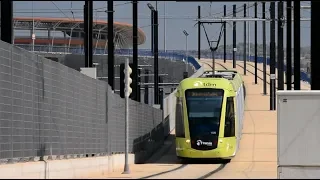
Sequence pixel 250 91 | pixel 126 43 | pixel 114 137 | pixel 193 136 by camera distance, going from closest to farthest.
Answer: pixel 114 137, pixel 193 136, pixel 250 91, pixel 126 43

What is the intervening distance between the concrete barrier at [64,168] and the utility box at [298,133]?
Answer: 562 centimetres

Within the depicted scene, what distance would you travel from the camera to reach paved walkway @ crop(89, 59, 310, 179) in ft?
97.2

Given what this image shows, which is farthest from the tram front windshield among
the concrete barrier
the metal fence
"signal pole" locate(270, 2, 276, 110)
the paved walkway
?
"signal pole" locate(270, 2, 276, 110)

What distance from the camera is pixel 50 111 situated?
22391 millimetres

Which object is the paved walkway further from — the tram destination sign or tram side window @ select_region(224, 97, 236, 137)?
the tram destination sign

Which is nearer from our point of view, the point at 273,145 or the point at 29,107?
the point at 29,107

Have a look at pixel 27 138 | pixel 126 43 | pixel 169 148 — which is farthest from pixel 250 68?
pixel 27 138

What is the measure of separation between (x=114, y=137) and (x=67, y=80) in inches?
411

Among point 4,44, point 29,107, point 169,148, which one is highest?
point 4,44

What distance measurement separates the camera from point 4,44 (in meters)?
17.8

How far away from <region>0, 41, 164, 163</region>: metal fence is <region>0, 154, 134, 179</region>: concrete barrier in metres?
0.28

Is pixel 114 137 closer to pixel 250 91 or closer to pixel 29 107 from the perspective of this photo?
pixel 29 107

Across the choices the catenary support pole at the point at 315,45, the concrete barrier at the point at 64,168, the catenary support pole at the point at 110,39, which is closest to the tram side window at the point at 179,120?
the concrete barrier at the point at 64,168

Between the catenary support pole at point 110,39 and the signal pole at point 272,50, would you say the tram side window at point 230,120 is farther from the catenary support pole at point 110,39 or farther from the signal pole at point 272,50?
the signal pole at point 272,50
